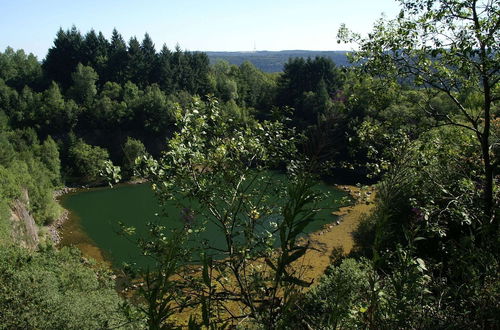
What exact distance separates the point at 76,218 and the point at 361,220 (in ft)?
73.2

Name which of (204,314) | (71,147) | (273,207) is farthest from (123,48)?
(204,314)

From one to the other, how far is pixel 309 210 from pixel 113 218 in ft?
105

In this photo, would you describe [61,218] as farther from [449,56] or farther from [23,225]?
[449,56]

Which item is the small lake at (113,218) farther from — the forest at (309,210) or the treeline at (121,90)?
the treeline at (121,90)

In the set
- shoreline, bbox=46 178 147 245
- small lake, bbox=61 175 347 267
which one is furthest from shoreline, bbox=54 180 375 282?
small lake, bbox=61 175 347 267

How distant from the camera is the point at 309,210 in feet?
4.48

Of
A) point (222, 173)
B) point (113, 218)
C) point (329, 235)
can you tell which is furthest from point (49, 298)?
point (113, 218)

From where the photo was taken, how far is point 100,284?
1614 centimetres

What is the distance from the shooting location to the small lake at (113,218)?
78.0 feet

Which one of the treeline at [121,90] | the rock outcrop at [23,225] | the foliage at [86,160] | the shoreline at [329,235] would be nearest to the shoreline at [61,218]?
the shoreline at [329,235]

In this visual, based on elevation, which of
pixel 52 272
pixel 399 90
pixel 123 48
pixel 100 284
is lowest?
pixel 100 284

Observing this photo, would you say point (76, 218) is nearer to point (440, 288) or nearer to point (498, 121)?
point (498, 121)

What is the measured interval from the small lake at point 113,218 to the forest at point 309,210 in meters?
2.22

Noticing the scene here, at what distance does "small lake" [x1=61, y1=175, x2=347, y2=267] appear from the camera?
2378cm
